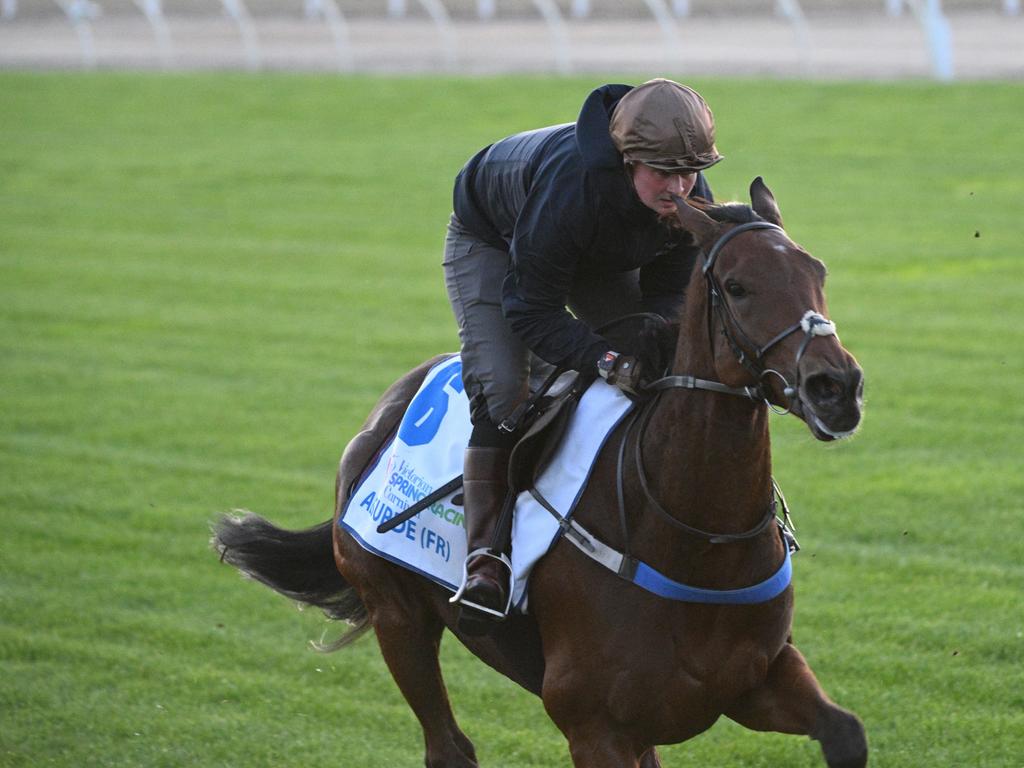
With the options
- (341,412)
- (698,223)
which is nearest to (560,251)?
(698,223)

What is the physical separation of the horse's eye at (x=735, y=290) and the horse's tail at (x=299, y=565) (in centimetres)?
240

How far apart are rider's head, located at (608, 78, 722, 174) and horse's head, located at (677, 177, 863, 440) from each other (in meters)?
0.16

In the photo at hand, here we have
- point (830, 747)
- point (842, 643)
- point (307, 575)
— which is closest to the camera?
point (830, 747)

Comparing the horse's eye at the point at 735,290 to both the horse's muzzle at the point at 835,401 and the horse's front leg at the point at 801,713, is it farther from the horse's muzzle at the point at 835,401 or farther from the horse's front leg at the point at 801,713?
the horse's front leg at the point at 801,713

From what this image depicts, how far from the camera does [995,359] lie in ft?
32.7

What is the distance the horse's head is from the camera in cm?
322

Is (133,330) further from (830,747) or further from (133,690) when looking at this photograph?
(830,747)

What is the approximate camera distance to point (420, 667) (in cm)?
484

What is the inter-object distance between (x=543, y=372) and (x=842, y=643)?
2.07 meters

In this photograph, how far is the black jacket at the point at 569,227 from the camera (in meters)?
3.93

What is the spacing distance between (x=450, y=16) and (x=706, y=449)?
88.5 feet

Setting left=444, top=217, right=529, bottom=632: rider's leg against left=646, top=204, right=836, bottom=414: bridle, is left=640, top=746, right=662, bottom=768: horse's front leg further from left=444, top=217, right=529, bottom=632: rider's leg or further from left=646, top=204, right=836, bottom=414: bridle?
left=646, top=204, right=836, bottom=414: bridle

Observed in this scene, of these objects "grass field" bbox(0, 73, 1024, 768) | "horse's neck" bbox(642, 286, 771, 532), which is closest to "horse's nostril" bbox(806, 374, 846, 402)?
"horse's neck" bbox(642, 286, 771, 532)

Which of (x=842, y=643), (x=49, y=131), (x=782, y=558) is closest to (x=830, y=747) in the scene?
(x=782, y=558)
